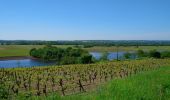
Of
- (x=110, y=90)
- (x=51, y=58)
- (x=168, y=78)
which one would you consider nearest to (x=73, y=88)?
(x=168, y=78)

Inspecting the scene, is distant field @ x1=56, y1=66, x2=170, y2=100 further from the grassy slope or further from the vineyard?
the vineyard

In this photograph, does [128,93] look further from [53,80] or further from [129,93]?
[53,80]

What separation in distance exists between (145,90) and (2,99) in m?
5.87

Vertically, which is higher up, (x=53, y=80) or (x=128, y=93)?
(x=128, y=93)

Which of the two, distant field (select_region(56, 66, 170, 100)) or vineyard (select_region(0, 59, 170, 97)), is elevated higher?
distant field (select_region(56, 66, 170, 100))

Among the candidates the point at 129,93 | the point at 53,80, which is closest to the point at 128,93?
the point at 129,93

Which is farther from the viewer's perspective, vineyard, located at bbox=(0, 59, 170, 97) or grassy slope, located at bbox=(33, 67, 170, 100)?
vineyard, located at bbox=(0, 59, 170, 97)

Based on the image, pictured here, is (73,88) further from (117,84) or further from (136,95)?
(136,95)

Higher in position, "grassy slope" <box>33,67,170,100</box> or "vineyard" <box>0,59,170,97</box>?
"grassy slope" <box>33,67,170,100</box>

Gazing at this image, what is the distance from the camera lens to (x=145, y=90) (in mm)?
14258

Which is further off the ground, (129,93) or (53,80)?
(129,93)

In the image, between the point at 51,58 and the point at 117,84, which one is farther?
the point at 51,58

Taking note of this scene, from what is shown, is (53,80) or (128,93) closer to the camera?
(128,93)

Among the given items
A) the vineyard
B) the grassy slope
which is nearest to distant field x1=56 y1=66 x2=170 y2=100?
the grassy slope
